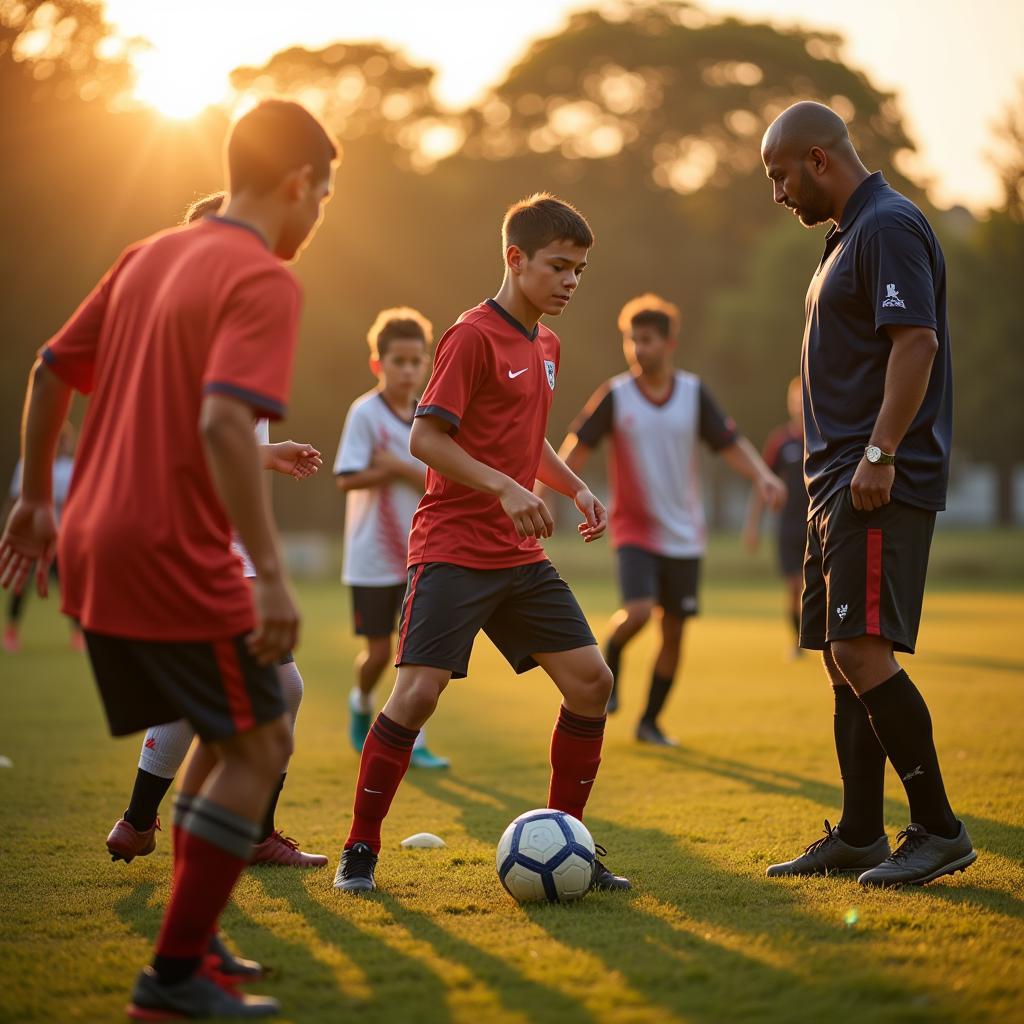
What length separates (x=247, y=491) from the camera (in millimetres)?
3119

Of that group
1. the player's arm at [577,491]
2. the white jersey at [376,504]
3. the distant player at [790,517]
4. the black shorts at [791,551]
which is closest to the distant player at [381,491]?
the white jersey at [376,504]

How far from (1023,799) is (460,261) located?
40351 millimetres

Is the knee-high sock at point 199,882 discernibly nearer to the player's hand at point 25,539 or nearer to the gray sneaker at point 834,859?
the player's hand at point 25,539

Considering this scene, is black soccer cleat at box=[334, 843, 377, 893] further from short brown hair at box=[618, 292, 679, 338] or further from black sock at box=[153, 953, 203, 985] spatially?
short brown hair at box=[618, 292, 679, 338]

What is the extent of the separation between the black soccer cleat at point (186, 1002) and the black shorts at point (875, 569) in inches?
92.4

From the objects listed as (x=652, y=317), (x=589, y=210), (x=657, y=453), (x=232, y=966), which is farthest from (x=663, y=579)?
(x=589, y=210)

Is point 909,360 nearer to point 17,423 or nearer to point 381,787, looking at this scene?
point 381,787

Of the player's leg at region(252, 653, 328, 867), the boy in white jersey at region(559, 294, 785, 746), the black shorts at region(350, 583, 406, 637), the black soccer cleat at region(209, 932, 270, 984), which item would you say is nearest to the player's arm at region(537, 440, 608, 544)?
the player's leg at region(252, 653, 328, 867)

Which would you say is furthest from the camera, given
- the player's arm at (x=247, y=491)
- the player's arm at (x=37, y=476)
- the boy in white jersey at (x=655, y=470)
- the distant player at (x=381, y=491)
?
the boy in white jersey at (x=655, y=470)

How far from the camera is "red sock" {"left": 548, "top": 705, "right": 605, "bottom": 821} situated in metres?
4.88

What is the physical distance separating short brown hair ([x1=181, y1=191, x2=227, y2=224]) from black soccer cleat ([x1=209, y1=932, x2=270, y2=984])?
2547 mm

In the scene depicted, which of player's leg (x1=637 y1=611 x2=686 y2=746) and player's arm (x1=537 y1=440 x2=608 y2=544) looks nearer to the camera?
player's arm (x1=537 y1=440 x2=608 y2=544)

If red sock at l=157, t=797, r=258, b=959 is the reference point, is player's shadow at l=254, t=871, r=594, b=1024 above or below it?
below

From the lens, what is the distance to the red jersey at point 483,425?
15.4ft
